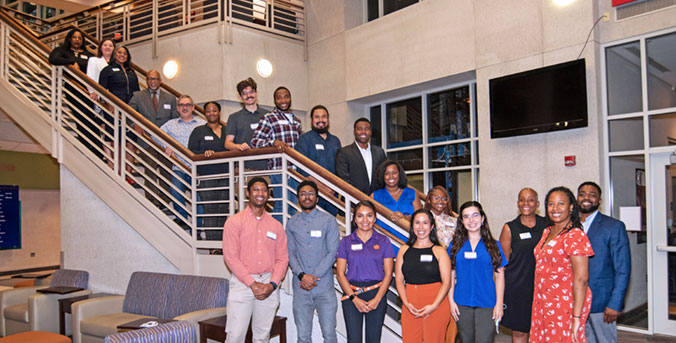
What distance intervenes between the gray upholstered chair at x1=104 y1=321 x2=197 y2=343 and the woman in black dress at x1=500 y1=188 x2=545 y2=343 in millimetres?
2434

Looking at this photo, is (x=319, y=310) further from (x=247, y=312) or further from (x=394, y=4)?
(x=394, y=4)

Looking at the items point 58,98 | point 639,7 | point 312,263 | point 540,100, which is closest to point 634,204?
point 540,100

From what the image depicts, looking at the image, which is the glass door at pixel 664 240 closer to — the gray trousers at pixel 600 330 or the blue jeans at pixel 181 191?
the gray trousers at pixel 600 330

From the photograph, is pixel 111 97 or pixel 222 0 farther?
Answer: pixel 222 0

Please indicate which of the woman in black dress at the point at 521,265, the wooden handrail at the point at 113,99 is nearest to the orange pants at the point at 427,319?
the woman in black dress at the point at 521,265

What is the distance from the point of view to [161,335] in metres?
3.90

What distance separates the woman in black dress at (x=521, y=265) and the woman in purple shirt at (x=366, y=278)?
871 mm

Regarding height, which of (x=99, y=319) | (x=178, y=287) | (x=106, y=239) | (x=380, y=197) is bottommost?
(x=99, y=319)

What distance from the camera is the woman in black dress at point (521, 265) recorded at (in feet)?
12.1

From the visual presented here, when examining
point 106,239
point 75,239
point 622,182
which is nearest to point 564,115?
point 622,182

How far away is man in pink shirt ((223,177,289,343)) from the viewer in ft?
13.4

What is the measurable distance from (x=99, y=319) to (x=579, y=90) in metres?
5.91

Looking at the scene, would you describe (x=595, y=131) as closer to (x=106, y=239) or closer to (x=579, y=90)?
(x=579, y=90)

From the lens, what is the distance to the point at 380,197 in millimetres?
4391
